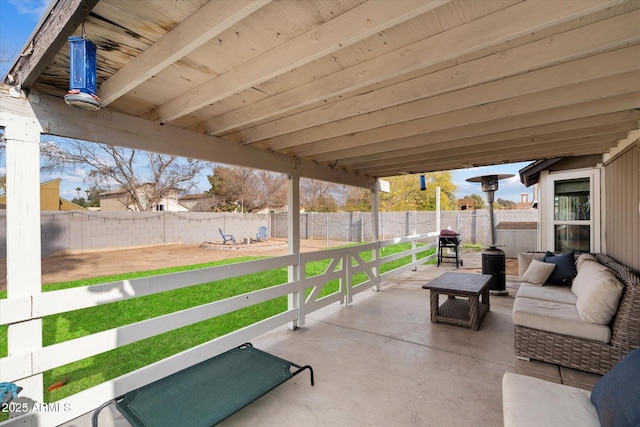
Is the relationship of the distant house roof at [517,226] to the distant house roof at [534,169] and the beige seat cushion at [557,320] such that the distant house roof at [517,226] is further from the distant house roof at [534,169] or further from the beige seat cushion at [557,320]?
the beige seat cushion at [557,320]

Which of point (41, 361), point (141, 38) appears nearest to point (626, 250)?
point (141, 38)

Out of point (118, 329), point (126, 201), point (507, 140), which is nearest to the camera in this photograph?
point (118, 329)

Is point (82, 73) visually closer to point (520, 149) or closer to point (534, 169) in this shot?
point (520, 149)

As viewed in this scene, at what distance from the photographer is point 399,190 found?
1908cm

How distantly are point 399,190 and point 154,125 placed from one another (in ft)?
58.1

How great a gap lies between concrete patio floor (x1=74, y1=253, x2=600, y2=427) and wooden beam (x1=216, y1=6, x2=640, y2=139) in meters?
2.29

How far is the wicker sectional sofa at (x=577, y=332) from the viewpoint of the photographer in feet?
8.16

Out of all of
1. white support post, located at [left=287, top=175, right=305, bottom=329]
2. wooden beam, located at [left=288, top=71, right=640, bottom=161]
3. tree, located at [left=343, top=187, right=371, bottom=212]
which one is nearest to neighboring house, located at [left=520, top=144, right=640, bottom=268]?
wooden beam, located at [left=288, top=71, right=640, bottom=161]

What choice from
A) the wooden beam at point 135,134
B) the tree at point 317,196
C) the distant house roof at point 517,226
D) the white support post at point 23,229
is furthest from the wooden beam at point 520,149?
the tree at point 317,196

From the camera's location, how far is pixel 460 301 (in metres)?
4.61

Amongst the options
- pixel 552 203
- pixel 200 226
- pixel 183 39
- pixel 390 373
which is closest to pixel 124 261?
pixel 200 226

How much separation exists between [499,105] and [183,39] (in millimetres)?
2431

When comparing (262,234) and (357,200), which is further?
(357,200)

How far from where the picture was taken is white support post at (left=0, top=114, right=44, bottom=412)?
1.84 metres
